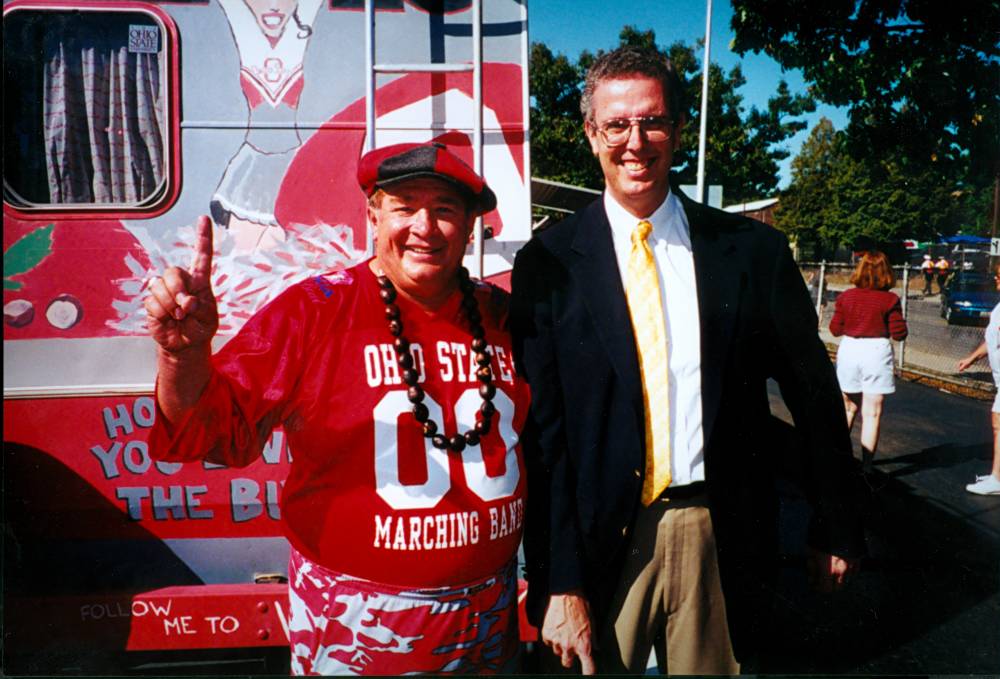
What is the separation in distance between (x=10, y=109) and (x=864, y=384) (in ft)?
12.8

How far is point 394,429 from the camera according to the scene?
5.35 feet


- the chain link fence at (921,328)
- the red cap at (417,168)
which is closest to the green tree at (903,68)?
the chain link fence at (921,328)

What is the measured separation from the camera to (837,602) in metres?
2.46

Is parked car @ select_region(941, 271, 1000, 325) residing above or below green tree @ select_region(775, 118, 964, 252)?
below

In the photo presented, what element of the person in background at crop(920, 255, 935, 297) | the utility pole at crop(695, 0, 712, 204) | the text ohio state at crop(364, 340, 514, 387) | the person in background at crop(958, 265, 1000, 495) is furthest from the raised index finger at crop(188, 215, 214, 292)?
the person in background at crop(920, 255, 935, 297)

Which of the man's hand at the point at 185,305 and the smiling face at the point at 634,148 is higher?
the smiling face at the point at 634,148

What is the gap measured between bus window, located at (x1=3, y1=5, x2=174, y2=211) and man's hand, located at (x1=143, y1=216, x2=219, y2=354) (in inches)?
31.4

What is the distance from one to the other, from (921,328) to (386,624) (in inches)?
182

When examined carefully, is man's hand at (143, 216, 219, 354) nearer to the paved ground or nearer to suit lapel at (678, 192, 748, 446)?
suit lapel at (678, 192, 748, 446)

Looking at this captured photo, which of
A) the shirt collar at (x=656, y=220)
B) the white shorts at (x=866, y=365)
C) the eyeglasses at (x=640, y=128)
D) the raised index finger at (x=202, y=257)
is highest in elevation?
the eyeglasses at (x=640, y=128)

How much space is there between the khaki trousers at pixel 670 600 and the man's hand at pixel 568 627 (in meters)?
0.10

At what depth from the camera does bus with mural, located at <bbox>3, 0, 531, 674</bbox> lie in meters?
1.98

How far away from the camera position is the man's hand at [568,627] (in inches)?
68.2

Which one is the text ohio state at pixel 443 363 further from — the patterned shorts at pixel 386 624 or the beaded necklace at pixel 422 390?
the patterned shorts at pixel 386 624
